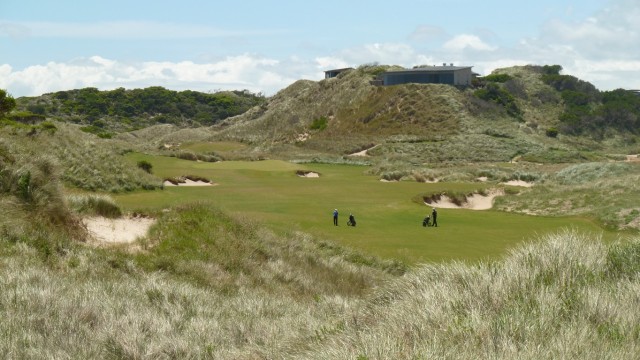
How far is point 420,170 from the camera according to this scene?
58250mm

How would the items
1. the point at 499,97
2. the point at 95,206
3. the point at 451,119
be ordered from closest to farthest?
the point at 95,206
the point at 451,119
the point at 499,97

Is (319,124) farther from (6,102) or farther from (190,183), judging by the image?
(6,102)

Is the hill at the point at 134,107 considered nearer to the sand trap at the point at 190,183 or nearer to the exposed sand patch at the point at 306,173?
the exposed sand patch at the point at 306,173

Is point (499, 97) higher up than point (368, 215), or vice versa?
point (499, 97)

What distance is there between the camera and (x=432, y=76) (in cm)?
12069

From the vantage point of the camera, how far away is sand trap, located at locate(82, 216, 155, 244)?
17031mm

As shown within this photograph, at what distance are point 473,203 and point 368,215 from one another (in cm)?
1267

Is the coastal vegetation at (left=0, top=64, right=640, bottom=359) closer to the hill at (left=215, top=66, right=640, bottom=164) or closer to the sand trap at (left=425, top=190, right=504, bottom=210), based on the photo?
the sand trap at (left=425, top=190, right=504, bottom=210)

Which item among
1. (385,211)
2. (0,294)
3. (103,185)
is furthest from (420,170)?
(0,294)

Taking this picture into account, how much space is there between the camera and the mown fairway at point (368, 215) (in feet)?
74.2

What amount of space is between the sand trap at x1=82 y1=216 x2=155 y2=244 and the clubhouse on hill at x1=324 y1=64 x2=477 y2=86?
106m

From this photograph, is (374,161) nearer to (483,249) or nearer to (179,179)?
(179,179)

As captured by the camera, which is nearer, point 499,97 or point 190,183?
point 190,183

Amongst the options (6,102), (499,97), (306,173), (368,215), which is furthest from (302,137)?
(6,102)
